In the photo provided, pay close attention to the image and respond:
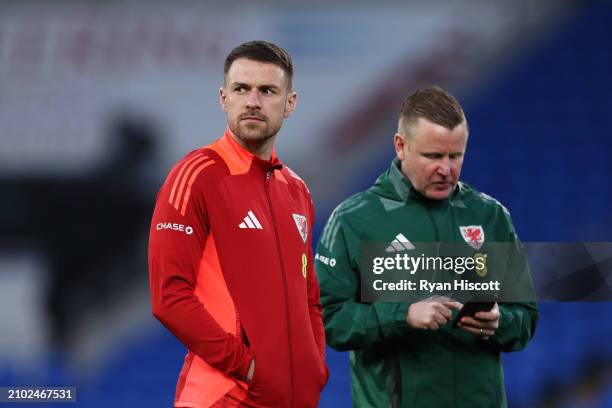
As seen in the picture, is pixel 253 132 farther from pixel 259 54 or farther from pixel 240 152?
pixel 259 54

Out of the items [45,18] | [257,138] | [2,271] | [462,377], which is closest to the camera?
[257,138]

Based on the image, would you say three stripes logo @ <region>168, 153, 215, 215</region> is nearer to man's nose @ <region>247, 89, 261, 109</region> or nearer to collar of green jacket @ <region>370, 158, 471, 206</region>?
man's nose @ <region>247, 89, 261, 109</region>

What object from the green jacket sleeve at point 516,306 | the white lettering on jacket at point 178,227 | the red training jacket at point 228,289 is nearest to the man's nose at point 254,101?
the red training jacket at point 228,289

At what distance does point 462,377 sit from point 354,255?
0.35 m

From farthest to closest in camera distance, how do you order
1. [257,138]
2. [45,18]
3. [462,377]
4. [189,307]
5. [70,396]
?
1. [45,18]
2. [70,396]
3. [462,377]
4. [257,138]
5. [189,307]

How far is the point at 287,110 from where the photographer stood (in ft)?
6.28

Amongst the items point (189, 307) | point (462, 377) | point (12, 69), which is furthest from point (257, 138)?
point (12, 69)

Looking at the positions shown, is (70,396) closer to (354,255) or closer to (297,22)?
(354,255)

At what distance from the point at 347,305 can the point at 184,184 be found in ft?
1.72

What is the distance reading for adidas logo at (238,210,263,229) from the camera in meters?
1.75

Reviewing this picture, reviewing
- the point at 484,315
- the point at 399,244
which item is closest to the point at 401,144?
the point at 399,244

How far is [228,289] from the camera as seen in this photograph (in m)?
1.71

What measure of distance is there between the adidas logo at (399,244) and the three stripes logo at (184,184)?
20.1 inches

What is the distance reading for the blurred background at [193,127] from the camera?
200 inches
